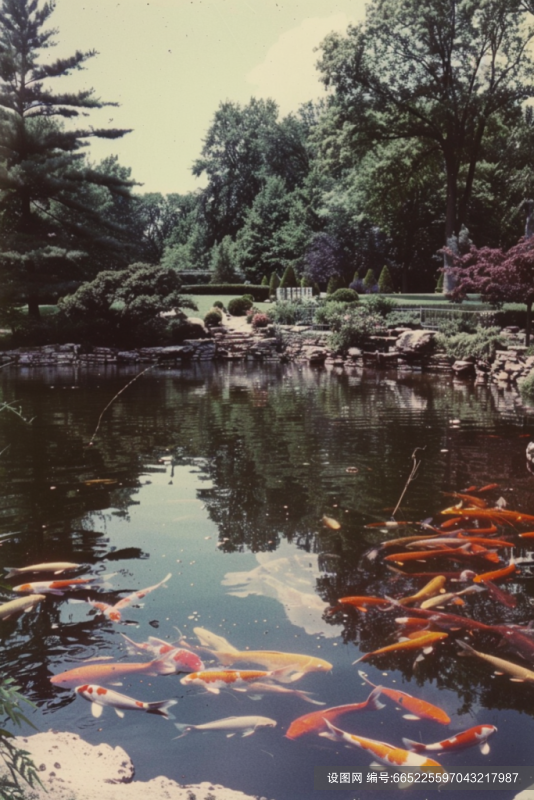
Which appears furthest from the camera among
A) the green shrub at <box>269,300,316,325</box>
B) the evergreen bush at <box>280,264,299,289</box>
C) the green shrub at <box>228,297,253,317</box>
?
the evergreen bush at <box>280,264,299,289</box>

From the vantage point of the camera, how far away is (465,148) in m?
35.9

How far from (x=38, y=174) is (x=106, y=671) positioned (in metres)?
28.9

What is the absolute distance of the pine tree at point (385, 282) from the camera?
127ft

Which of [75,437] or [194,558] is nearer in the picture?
[194,558]

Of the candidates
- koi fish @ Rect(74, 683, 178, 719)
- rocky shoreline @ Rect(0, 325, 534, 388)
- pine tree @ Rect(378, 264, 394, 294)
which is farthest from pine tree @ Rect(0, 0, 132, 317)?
koi fish @ Rect(74, 683, 178, 719)

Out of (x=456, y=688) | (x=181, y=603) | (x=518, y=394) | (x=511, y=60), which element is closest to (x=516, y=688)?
(x=456, y=688)

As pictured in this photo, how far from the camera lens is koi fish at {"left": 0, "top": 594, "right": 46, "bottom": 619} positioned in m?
5.46

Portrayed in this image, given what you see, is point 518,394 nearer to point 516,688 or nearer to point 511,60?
point 516,688

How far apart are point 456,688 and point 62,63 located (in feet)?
104

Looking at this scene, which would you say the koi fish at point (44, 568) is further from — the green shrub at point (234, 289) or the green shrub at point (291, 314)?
the green shrub at point (234, 289)

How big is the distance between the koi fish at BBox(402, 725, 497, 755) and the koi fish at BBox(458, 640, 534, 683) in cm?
70

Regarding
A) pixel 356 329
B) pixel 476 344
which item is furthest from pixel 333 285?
pixel 476 344

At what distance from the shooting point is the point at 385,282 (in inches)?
1526

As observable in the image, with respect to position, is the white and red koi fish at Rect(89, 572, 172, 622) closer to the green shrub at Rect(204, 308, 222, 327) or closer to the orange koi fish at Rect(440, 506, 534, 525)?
the orange koi fish at Rect(440, 506, 534, 525)
